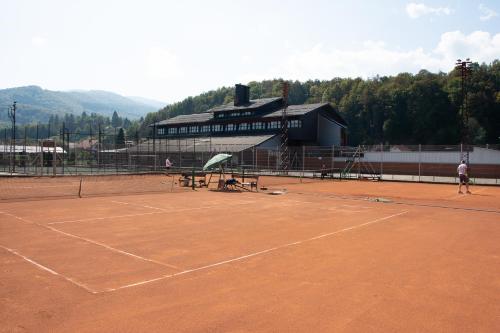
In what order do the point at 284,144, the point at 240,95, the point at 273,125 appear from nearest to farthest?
1. the point at 284,144
2. the point at 273,125
3. the point at 240,95

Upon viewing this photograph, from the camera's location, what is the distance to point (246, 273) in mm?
7500

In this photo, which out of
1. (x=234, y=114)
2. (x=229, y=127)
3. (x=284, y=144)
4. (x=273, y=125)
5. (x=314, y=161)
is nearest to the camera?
(x=314, y=161)

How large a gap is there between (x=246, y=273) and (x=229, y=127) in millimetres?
63559

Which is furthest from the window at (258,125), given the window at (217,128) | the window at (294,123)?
the window at (217,128)

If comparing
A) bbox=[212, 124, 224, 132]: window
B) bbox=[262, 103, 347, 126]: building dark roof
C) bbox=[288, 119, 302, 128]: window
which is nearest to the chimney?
bbox=[212, 124, 224, 132]: window

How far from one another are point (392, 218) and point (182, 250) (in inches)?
330

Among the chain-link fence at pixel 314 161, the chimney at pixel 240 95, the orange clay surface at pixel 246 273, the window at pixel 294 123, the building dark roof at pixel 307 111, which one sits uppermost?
the chimney at pixel 240 95

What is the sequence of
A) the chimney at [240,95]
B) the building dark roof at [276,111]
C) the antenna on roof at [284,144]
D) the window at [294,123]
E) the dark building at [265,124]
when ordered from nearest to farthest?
the antenna on roof at [284,144] < the window at [294,123] < the dark building at [265,124] < the building dark roof at [276,111] < the chimney at [240,95]

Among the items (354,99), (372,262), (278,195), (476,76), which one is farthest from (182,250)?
(354,99)

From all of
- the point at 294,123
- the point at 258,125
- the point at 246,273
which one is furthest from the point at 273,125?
the point at 246,273

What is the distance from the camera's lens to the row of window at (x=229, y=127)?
61.9 metres

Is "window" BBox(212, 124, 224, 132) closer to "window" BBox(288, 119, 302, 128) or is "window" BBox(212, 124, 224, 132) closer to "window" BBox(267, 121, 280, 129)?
"window" BBox(267, 121, 280, 129)

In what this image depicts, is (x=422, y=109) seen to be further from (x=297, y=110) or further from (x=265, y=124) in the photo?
(x=265, y=124)

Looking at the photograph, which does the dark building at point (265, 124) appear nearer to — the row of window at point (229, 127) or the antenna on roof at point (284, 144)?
the row of window at point (229, 127)
